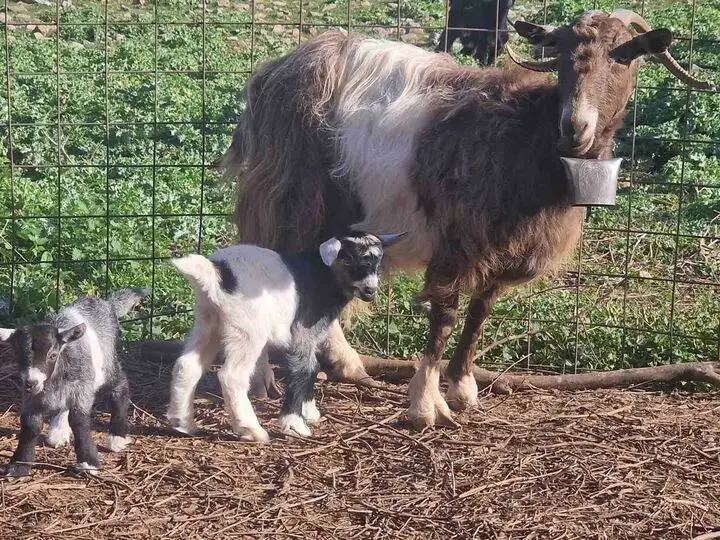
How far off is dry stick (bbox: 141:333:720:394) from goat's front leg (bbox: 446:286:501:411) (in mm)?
346

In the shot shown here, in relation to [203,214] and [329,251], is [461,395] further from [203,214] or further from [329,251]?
[203,214]

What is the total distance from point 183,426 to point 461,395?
65.7 inches

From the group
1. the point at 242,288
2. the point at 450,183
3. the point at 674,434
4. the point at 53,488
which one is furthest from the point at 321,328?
the point at 674,434

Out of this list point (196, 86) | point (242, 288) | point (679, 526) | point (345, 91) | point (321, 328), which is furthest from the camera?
point (196, 86)

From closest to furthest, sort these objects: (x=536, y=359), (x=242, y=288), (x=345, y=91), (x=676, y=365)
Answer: (x=242, y=288) < (x=345, y=91) < (x=676, y=365) < (x=536, y=359)

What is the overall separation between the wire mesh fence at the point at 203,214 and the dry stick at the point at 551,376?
0.35 meters

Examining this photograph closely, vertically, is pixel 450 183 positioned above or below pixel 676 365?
above

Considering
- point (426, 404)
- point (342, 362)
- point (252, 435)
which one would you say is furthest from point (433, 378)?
point (252, 435)

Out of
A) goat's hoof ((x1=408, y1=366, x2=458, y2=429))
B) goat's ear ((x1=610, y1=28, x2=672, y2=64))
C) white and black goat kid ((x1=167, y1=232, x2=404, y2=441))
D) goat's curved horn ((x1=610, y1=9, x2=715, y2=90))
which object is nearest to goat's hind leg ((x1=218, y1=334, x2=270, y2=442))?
white and black goat kid ((x1=167, y1=232, x2=404, y2=441))

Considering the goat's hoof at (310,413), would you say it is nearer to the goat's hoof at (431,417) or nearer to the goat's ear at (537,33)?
the goat's hoof at (431,417)

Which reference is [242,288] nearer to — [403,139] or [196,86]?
[403,139]

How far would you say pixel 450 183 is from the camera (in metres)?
5.89

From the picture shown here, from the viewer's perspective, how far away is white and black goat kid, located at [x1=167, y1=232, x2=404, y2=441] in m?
5.42

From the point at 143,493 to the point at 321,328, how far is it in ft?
4.40
